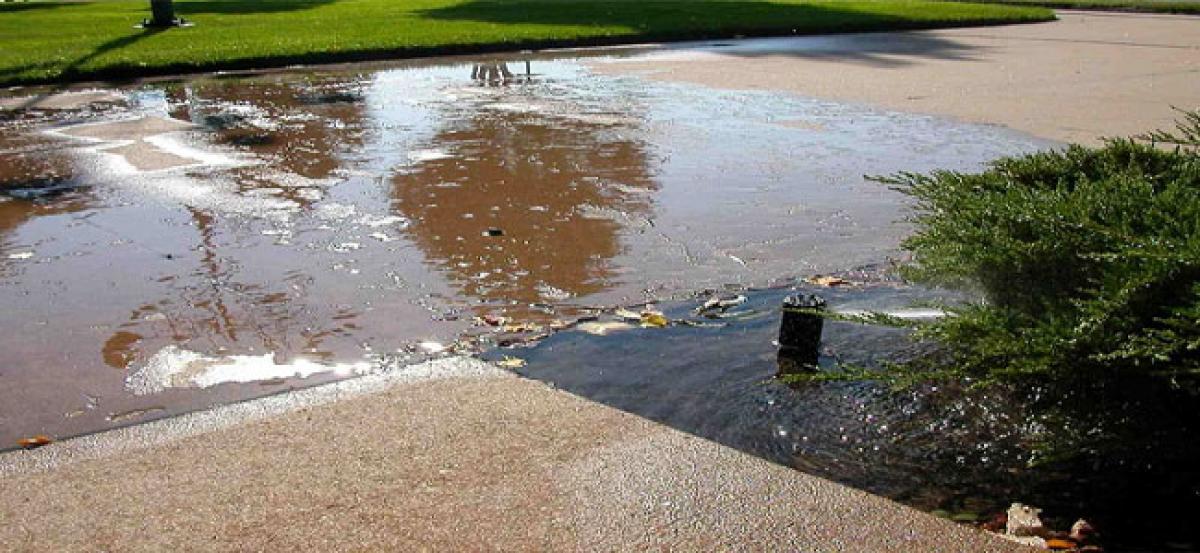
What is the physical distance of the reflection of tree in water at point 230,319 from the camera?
495 cm

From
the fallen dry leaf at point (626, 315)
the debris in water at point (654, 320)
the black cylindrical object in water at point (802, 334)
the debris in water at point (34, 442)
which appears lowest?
the debris in water at point (34, 442)

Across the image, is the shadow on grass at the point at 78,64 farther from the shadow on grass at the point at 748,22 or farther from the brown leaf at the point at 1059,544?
the brown leaf at the point at 1059,544

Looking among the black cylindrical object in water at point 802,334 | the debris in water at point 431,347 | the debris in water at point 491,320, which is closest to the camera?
the black cylindrical object in water at point 802,334

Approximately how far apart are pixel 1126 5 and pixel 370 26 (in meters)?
19.1

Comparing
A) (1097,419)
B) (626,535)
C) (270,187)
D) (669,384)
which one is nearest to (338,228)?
(270,187)

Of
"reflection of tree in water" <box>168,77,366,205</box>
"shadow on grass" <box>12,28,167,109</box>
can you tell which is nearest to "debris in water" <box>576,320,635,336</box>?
"reflection of tree in water" <box>168,77,366,205</box>

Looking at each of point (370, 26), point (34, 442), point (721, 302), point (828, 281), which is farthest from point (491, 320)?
point (370, 26)

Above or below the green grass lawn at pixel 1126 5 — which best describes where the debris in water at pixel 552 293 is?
below

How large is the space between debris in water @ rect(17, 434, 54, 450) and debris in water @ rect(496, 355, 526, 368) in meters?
1.61

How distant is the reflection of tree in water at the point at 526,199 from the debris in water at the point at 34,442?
83.1 inches

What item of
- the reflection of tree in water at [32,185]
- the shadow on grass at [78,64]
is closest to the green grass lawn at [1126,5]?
the shadow on grass at [78,64]

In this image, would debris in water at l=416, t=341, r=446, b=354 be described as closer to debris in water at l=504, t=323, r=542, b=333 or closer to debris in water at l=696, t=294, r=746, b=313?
debris in water at l=504, t=323, r=542, b=333

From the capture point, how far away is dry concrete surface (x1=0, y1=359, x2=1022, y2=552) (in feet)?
10.7

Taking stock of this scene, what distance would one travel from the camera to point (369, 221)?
7117 millimetres
